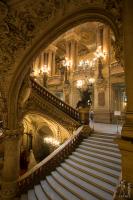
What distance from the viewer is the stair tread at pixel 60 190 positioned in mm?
5985

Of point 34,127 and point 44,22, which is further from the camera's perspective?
point 34,127

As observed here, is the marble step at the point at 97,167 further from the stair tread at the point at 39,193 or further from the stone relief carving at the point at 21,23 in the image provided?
the stone relief carving at the point at 21,23

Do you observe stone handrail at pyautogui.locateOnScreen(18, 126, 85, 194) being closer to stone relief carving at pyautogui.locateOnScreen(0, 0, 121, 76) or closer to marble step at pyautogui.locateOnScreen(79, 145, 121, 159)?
marble step at pyautogui.locateOnScreen(79, 145, 121, 159)

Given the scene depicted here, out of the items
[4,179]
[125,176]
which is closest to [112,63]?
[4,179]

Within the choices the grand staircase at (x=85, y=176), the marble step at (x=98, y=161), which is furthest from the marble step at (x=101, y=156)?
the marble step at (x=98, y=161)

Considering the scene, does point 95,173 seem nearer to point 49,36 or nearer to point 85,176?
point 85,176

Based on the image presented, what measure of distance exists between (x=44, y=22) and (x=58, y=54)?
21.3 metres

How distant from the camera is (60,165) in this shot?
847 centimetres

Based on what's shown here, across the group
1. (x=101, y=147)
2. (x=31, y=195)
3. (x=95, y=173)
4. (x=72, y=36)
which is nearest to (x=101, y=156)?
(x=101, y=147)

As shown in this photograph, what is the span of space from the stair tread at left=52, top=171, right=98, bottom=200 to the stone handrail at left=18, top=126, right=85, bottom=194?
672 mm

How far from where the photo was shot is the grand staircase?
584 centimetres

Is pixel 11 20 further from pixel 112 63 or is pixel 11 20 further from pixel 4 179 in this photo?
pixel 112 63

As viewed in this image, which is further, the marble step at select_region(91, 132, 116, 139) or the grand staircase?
the marble step at select_region(91, 132, 116, 139)

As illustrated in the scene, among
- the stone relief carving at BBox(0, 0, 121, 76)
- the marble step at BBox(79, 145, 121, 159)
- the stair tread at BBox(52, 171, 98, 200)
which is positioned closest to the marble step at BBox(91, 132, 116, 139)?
the marble step at BBox(79, 145, 121, 159)
